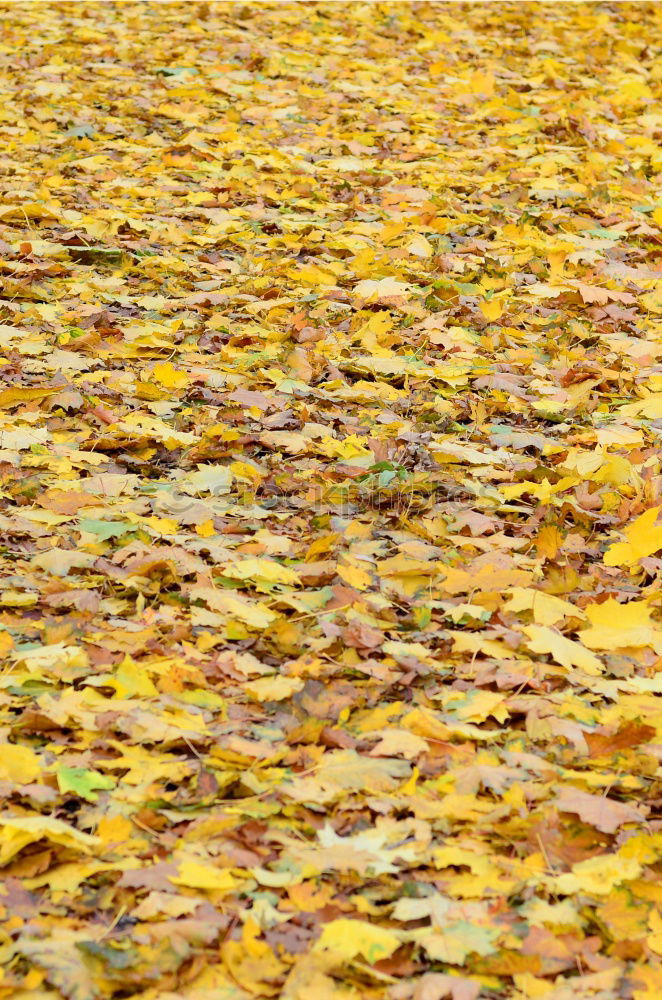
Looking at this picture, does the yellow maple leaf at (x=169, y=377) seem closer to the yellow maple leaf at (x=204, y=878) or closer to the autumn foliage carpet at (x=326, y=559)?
the autumn foliage carpet at (x=326, y=559)

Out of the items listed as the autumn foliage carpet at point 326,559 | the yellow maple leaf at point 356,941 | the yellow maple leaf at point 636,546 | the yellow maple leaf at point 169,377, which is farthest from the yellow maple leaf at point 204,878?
the yellow maple leaf at point 169,377

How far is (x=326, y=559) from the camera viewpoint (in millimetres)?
3068

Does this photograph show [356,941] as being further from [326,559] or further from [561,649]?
[326,559]

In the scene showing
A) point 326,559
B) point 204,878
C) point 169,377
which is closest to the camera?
point 204,878

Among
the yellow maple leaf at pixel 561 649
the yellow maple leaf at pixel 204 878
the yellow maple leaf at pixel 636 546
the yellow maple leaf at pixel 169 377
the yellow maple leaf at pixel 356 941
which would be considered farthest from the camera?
the yellow maple leaf at pixel 169 377

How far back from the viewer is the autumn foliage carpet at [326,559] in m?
2.03

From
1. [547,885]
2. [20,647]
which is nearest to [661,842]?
[547,885]

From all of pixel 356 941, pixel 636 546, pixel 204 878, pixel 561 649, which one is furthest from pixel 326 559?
pixel 356 941

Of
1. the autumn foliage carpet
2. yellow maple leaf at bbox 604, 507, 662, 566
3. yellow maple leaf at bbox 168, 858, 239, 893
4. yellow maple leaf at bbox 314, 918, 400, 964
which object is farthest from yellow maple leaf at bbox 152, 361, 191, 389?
yellow maple leaf at bbox 314, 918, 400, 964

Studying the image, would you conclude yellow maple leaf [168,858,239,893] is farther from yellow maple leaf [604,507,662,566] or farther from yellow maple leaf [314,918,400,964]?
yellow maple leaf [604,507,662,566]

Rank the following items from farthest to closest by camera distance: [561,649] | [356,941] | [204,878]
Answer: [561,649] → [204,878] → [356,941]

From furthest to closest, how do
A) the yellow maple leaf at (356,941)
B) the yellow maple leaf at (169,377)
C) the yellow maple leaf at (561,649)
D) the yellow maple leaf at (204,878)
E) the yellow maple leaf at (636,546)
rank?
the yellow maple leaf at (169,377) → the yellow maple leaf at (636,546) → the yellow maple leaf at (561,649) → the yellow maple leaf at (204,878) → the yellow maple leaf at (356,941)

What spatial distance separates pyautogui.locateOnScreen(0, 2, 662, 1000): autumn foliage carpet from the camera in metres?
2.03

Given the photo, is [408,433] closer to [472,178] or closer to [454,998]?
[454,998]
